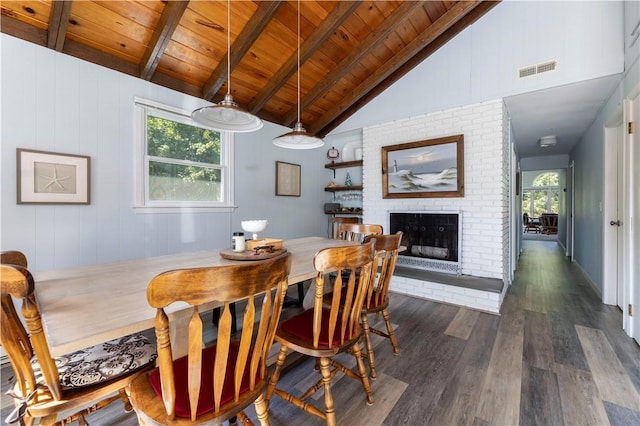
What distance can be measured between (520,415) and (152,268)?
2.21m

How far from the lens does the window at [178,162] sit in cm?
271

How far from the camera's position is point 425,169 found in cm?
361

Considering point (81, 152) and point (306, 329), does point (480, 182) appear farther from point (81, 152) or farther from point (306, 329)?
point (81, 152)

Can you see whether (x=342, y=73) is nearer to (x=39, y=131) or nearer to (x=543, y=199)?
(x=39, y=131)

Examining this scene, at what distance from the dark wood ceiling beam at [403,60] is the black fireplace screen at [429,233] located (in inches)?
72.8

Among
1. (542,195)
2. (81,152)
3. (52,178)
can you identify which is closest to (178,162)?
(81,152)

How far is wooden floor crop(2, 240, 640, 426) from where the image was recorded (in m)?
1.45

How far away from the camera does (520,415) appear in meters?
1.45

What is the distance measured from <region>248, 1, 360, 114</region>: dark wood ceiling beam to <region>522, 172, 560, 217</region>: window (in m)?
12.4

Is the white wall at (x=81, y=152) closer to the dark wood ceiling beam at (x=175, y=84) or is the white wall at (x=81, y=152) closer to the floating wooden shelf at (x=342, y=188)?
the dark wood ceiling beam at (x=175, y=84)

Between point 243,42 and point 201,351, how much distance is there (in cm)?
277

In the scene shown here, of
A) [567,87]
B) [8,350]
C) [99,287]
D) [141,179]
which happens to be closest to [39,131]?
[141,179]

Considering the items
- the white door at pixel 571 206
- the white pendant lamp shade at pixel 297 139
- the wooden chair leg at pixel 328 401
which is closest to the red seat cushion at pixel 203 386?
the wooden chair leg at pixel 328 401

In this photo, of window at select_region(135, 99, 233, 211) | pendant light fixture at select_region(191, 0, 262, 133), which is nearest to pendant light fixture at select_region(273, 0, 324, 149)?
pendant light fixture at select_region(191, 0, 262, 133)
